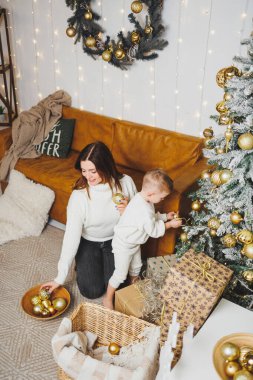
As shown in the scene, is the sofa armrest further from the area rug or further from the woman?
the woman

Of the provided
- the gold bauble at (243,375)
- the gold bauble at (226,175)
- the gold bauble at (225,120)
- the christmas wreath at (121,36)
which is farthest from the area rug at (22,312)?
the christmas wreath at (121,36)

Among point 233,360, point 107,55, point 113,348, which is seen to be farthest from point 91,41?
point 233,360

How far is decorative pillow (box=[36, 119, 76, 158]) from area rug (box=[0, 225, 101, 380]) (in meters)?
0.66

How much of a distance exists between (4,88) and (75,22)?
1269 millimetres

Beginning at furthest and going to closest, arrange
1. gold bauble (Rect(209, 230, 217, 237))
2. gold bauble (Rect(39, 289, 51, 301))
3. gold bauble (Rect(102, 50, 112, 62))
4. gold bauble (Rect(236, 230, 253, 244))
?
1. gold bauble (Rect(102, 50, 112, 62))
2. gold bauble (Rect(39, 289, 51, 301))
3. gold bauble (Rect(209, 230, 217, 237))
4. gold bauble (Rect(236, 230, 253, 244))

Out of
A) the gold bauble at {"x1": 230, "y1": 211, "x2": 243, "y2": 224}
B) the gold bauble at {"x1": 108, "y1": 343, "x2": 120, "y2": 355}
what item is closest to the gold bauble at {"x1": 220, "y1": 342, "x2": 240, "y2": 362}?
the gold bauble at {"x1": 230, "y1": 211, "x2": 243, "y2": 224}

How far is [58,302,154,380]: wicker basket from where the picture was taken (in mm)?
1867

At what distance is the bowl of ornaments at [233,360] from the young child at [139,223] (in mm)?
856

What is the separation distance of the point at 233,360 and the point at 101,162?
1.21 metres

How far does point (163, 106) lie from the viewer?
9.44 feet

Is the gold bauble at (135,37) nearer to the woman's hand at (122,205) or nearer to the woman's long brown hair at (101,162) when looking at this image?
the woman's long brown hair at (101,162)

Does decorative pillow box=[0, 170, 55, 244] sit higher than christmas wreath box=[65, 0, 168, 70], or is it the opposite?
christmas wreath box=[65, 0, 168, 70]

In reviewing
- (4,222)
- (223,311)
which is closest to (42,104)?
(4,222)

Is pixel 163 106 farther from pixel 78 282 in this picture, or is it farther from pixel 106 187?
pixel 78 282
